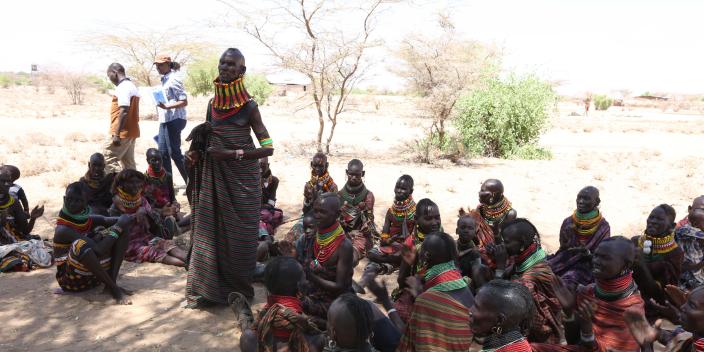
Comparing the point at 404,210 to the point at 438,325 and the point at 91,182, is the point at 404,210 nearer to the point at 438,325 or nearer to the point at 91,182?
the point at 438,325

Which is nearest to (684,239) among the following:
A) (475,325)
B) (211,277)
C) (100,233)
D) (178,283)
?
(475,325)

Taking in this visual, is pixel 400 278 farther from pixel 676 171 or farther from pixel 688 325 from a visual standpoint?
pixel 676 171

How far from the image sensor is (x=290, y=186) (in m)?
9.91

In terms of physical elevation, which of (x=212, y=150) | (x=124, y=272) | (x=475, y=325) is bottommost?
(x=124, y=272)

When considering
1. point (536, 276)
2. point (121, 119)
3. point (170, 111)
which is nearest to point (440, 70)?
point (170, 111)

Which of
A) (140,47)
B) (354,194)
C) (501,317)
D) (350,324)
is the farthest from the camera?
(140,47)

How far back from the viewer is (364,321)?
2615 millimetres

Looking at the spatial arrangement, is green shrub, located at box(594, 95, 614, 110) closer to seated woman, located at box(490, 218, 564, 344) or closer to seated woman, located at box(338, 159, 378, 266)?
seated woman, located at box(338, 159, 378, 266)

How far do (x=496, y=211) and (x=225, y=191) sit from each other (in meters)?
2.67

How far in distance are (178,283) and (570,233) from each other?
3.60m

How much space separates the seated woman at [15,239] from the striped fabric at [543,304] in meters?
4.44

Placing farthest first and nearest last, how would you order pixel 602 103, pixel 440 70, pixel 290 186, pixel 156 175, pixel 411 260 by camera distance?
1. pixel 602 103
2. pixel 440 70
3. pixel 290 186
4. pixel 156 175
5. pixel 411 260

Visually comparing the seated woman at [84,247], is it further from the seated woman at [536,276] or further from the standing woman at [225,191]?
the seated woman at [536,276]

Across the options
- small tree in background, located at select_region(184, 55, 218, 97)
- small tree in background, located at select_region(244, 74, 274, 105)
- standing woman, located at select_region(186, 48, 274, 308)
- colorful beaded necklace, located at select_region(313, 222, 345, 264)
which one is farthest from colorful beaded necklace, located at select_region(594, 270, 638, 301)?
small tree in background, located at select_region(244, 74, 274, 105)
